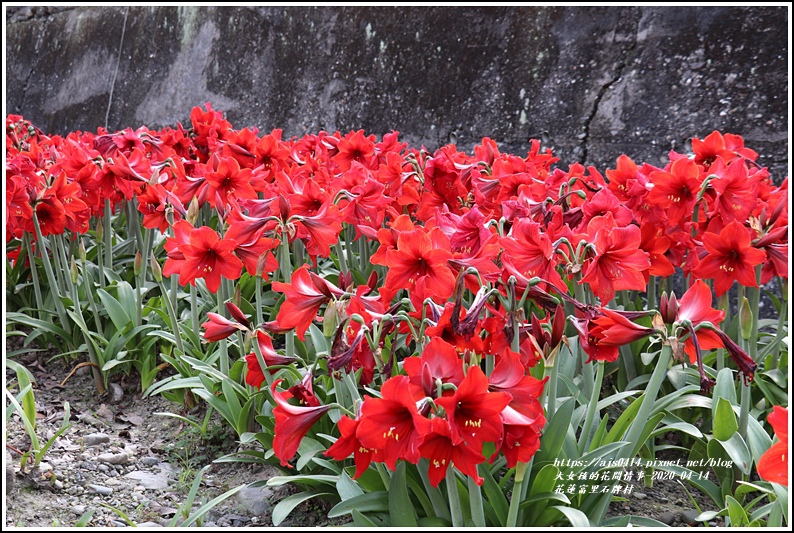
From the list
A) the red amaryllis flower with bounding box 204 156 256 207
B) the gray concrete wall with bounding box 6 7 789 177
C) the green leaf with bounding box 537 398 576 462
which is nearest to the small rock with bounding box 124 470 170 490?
the red amaryllis flower with bounding box 204 156 256 207

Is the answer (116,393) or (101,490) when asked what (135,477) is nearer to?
(101,490)

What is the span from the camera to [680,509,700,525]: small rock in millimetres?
2162

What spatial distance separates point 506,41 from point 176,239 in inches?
143

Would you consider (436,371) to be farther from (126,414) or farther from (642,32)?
(642,32)

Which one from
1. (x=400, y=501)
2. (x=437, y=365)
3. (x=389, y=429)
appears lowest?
(x=400, y=501)

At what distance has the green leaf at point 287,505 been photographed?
6.44ft

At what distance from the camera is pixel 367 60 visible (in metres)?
5.90

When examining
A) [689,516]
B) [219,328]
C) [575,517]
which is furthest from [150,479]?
[689,516]

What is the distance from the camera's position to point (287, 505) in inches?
79.5

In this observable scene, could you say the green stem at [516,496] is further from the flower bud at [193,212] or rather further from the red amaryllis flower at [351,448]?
the flower bud at [193,212]

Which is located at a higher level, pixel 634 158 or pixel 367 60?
pixel 367 60

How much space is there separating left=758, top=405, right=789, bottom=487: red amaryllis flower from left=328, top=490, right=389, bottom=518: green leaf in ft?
3.12

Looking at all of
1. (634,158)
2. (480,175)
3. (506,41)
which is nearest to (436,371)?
(480,175)

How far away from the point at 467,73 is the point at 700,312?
158 inches
